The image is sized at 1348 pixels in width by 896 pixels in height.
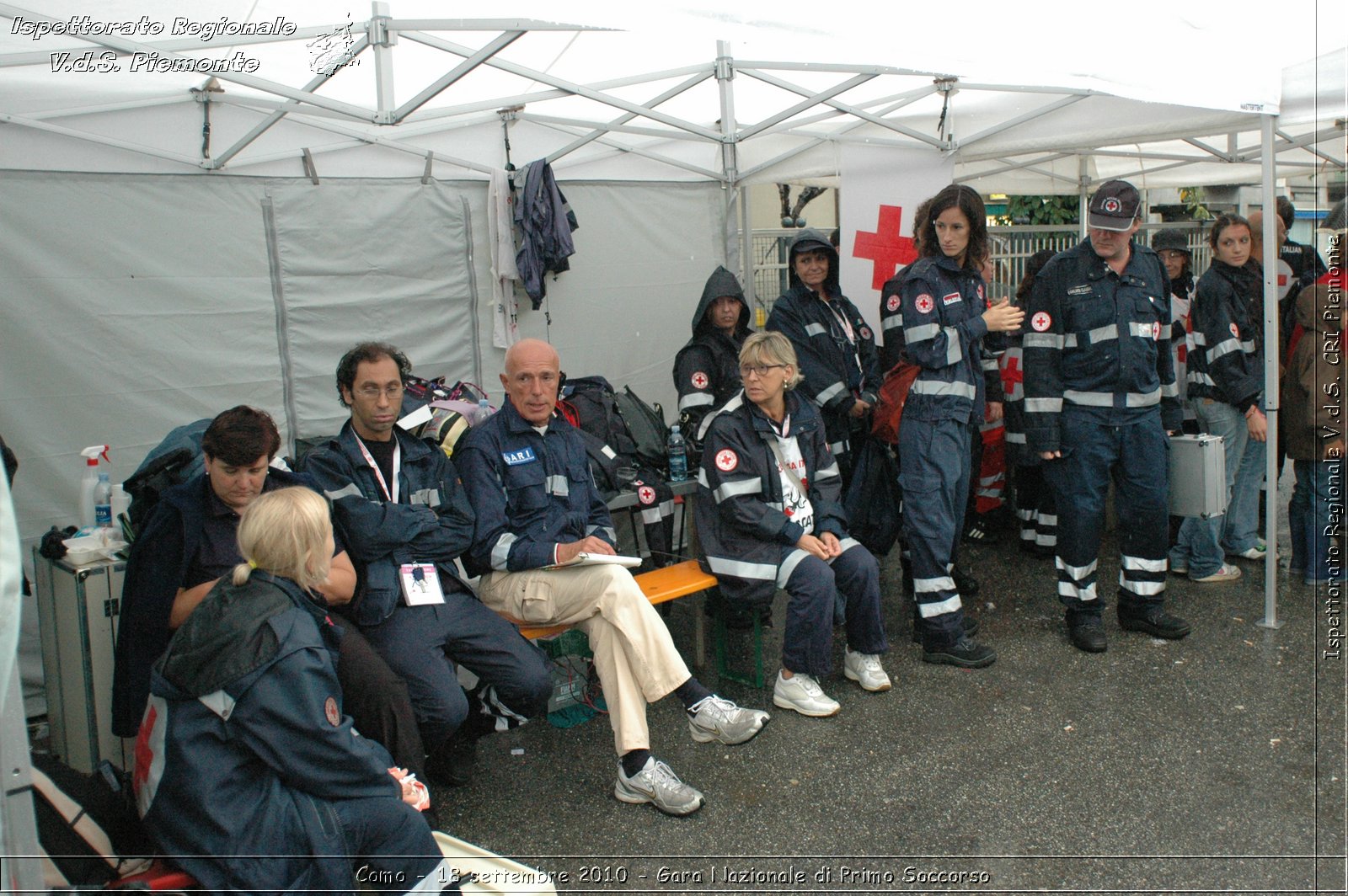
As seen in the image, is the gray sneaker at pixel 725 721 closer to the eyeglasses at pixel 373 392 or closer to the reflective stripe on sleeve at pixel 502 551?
the reflective stripe on sleeve at pixel 502 551

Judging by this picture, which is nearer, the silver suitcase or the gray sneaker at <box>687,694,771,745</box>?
the gray sneaker at <box>687,694,771,745</box>

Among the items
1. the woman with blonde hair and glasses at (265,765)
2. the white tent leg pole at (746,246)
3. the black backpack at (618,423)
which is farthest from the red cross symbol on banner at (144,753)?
the white tent leg pole at (746,246)

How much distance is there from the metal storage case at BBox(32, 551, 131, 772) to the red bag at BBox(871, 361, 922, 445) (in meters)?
3.20

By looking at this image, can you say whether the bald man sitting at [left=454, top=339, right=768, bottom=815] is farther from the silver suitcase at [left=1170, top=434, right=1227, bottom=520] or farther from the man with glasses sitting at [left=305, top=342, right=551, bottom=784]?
the silver suitcase at [left=1170, top=434, right=1227, bottom=520]

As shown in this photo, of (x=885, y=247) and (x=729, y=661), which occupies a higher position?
(x=885, y=247)

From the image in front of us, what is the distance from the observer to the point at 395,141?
5.36 metres

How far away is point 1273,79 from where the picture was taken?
4090mm

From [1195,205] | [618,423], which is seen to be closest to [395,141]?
[618,423]

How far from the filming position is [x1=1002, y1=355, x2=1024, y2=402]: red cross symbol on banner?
19.4 feet

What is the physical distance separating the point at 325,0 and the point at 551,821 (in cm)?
320

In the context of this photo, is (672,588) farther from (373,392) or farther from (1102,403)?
(1102,403)

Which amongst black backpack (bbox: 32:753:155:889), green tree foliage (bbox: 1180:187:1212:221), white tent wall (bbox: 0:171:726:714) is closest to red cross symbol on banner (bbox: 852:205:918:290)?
white tent wall (bbox: 0:171:726:714)

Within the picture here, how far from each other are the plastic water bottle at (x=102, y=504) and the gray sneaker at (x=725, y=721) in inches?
89.8

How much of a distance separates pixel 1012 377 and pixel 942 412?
185 cm
